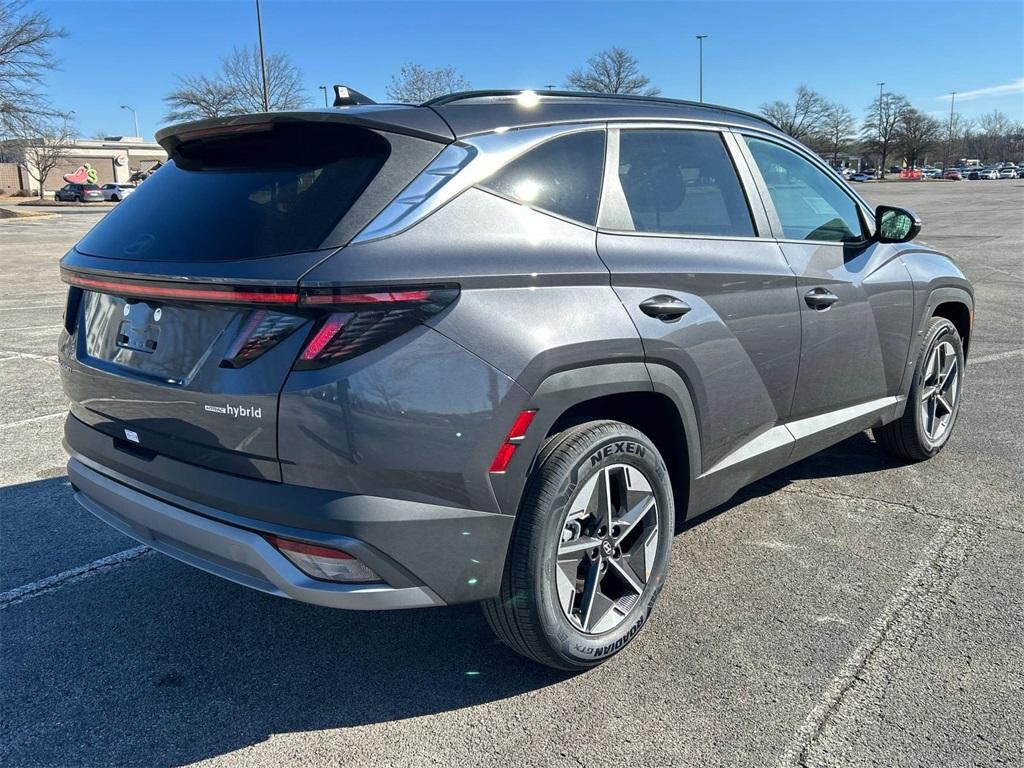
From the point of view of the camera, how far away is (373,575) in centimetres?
231

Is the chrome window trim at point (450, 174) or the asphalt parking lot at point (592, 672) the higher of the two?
the chrome window trim at point (450, 174)

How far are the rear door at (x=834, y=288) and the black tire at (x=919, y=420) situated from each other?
240mm

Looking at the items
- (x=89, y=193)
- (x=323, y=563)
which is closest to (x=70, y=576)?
(x=323, y=563)

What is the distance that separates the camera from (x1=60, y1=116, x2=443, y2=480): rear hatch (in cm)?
226

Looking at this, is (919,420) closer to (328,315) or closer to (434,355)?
(434,355)

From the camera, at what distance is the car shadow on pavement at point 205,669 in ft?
8.21

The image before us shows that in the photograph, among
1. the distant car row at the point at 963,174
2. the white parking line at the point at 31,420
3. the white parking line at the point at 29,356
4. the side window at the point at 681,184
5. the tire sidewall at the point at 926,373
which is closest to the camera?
the side window at the point at 681,184

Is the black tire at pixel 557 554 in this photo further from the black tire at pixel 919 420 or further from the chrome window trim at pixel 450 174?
the black tire at pixel 919 420

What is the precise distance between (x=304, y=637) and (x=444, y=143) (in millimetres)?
1833

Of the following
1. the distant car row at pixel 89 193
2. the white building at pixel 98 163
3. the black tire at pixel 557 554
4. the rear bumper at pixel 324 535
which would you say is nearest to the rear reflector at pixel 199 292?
the rear bumper at pixel 324 535

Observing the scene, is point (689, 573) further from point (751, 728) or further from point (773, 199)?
point (773, 199)

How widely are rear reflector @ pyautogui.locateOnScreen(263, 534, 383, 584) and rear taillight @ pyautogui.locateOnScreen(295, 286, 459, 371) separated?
19.6 inches

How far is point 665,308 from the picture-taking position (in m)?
2.85

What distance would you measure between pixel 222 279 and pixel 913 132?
111096 mm
